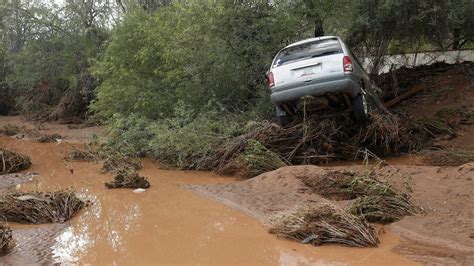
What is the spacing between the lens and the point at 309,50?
9969 millimetres

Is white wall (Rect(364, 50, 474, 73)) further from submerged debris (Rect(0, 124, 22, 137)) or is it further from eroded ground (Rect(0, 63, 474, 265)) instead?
submerged debris (Rect(0, 124, 22, 137))

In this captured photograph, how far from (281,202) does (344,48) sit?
381 cm

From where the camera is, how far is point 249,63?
1376 centimetres

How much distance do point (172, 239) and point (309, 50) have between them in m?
5.15

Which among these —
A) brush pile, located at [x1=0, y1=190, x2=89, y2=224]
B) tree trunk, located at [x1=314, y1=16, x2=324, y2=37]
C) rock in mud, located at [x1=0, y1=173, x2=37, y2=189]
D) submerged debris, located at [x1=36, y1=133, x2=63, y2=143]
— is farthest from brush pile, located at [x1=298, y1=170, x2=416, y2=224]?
submerged debris, located at [x1=36, y1=133, x2=63, y2=143]

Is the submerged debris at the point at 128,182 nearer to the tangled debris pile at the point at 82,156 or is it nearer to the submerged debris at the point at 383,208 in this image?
the tangled debris pile at the point at 82,156

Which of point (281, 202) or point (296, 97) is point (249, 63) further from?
point (281, 202)

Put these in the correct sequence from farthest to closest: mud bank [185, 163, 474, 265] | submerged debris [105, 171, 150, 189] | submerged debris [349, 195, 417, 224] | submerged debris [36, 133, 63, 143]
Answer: submerged debris [36, 133, 63, 143] < submerged debris [105, 171, 150, 189] < submerged debris [349, 195, 417, 224] < mud bank [185, 163, 474, 265]

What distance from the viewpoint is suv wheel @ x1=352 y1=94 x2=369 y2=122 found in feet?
33.4

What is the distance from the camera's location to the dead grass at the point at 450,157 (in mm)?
9740

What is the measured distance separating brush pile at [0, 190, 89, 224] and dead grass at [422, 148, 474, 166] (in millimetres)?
6962

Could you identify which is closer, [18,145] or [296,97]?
[296,97]

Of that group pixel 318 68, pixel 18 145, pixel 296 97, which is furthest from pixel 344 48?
pixel 18 145

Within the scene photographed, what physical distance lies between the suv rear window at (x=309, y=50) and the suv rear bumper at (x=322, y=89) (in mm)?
596
